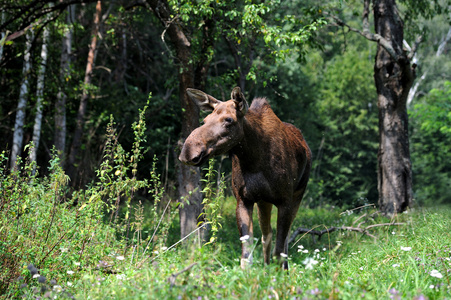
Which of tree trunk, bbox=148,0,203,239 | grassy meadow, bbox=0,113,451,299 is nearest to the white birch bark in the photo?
tree trunk, bbox=148,0,203,239

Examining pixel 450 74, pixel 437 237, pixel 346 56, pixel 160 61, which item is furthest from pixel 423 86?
pixel 437 237

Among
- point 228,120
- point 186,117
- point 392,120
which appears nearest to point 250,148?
point 228,120

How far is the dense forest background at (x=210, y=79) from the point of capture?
33.3 ft

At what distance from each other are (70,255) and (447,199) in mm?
35072

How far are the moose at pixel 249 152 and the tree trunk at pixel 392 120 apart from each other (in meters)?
7.06

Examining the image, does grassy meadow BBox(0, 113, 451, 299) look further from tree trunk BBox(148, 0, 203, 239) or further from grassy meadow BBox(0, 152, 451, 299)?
tree trunk BBox(148, 0, 203, 239)

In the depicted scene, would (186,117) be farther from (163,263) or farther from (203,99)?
(163,263)

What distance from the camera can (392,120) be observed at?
41.2 feet

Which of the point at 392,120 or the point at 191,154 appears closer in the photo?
the point at 191,154

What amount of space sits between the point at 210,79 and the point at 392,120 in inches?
202

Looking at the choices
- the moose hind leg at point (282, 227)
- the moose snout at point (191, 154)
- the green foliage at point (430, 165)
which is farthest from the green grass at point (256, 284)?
the green foliage at point (430, 165)

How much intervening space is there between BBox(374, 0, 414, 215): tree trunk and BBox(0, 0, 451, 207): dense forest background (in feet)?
3.42

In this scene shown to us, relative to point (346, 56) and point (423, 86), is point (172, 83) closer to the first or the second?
point (346, 56)

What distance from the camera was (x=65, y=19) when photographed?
16.6m
